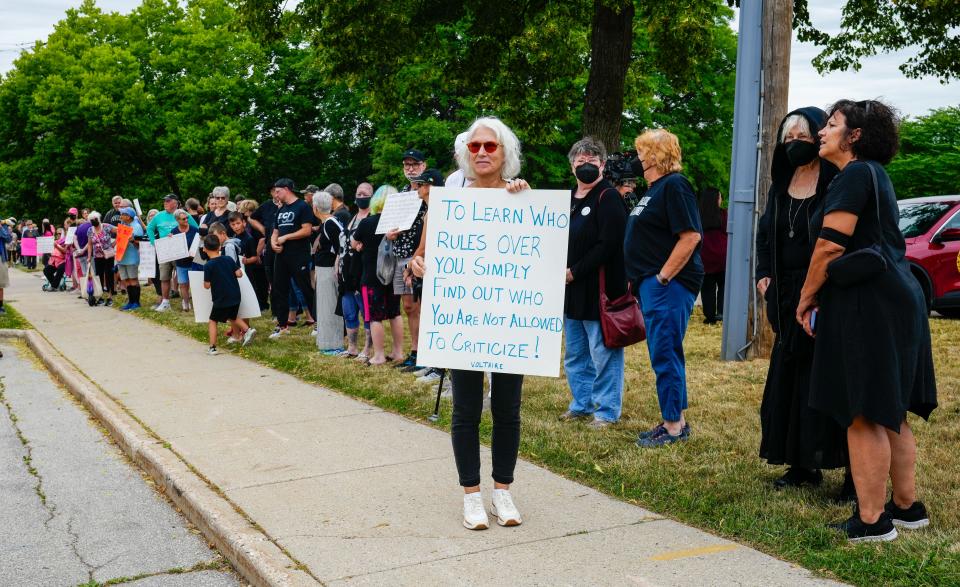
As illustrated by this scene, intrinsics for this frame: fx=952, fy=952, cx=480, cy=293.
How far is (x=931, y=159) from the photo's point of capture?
123 feet

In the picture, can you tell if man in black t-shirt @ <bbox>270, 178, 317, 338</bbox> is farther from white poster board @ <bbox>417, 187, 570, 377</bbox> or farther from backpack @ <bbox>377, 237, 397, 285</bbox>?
white poster board @ <bbox>417, 187, 570, 377</bbox>

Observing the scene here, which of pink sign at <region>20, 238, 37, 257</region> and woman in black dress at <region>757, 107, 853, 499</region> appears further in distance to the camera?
pink sign at <region>20, 238, 37, 257</region>

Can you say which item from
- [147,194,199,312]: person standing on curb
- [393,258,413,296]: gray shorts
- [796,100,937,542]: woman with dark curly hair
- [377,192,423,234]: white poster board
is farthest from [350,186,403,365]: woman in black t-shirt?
[147,194,199,312]: person standing on curb

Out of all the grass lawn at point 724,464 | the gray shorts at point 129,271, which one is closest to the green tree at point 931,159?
the gray shorts at point 129,271

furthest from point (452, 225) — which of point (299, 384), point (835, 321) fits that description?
point (299, 384)

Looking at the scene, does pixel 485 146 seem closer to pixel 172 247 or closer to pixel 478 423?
pixel 478 423

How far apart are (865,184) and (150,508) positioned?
416cm

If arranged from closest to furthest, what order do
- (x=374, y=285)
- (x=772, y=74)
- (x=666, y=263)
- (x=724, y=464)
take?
(x=724, y=464) < (x=666, y=263) < (x=772, y=74) < (x=374, y=285)

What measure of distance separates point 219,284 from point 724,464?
7.65m

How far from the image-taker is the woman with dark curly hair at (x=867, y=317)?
406 cm

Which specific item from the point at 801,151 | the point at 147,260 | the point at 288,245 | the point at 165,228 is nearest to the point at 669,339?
the point at 801,151

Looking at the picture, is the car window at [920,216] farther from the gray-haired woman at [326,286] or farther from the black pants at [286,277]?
the black pants at [286,277]

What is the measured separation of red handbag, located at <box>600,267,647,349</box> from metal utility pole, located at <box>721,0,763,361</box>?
349 cm

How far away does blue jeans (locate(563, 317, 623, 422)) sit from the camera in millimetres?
6680
